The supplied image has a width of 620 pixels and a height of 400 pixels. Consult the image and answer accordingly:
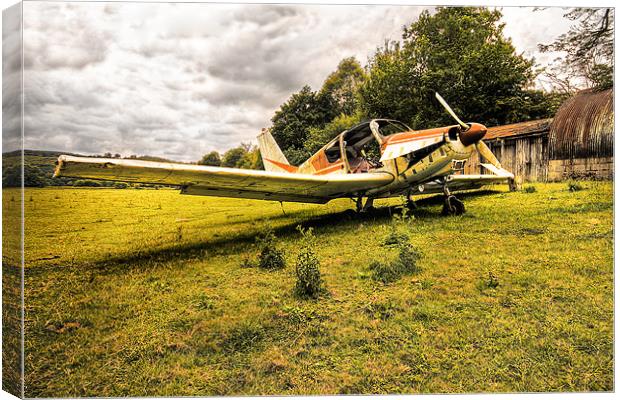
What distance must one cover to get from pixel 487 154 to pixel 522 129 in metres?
0.39

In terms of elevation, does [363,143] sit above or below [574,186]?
above

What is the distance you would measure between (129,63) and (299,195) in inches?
75.3

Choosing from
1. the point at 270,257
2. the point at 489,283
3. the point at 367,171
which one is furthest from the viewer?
the point at 367,171

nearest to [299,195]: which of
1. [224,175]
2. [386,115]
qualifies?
[224,175]

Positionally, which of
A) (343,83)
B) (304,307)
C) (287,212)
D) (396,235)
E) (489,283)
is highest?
(343,83)

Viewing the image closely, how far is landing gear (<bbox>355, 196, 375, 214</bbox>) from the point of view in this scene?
11.5ft

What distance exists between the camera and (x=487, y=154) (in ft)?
11.0

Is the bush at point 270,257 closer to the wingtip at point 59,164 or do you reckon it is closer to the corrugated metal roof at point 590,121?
the wingtip at point 59,164

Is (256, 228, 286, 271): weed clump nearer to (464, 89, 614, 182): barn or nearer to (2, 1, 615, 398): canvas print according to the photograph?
(2, 1, 615, 398): canvas print

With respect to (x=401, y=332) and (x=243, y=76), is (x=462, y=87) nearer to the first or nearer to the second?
(x=243, y=76)

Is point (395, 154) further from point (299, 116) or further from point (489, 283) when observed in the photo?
point (489, 283)

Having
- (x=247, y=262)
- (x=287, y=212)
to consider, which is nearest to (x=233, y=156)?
(x=287, y=212)

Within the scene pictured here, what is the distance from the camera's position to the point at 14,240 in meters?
2.38

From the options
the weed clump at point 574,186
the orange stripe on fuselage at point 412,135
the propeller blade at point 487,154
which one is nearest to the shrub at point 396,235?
the orange stripe on fuselage at point 412,135
